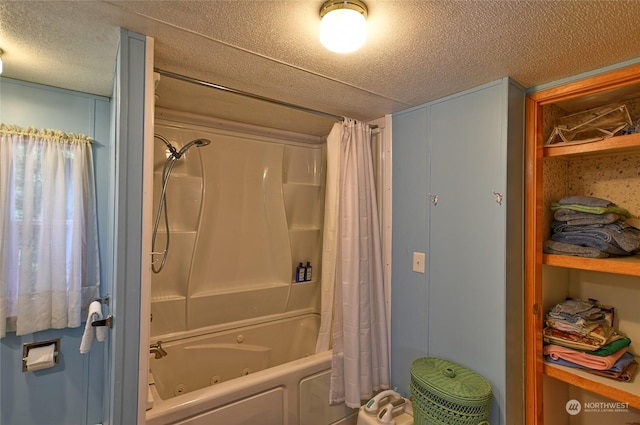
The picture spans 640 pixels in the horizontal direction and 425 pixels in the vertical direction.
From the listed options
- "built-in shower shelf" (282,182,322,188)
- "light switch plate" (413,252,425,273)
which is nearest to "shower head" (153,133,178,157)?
"built-in shower shelf" (282,182,322,188)

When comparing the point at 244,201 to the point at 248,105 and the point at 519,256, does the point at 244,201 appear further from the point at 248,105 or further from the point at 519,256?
the point at 519,256

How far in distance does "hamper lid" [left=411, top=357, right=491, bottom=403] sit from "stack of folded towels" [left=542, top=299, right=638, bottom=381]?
1.38 ft

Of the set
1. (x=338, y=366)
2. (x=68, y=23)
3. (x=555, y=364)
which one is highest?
(x=68, y=23)

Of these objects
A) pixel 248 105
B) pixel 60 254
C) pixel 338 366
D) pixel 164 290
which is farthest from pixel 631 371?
pixel 60 254

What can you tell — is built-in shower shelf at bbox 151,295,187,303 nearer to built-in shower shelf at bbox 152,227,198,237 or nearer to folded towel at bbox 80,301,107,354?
built-in shower shelf at bbox 152,227,198,237

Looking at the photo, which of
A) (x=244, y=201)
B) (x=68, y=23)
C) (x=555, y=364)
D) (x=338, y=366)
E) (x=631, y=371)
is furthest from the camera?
(x=244, y=201)

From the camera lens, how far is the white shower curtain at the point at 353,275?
1.80 meters

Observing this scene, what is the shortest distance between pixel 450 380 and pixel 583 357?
62cm

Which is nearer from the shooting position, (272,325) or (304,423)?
(304,423)

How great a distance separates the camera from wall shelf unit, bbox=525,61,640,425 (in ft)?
4.47

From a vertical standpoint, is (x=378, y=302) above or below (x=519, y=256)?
below

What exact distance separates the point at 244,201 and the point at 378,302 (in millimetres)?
1326

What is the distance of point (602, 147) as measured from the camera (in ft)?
4.34

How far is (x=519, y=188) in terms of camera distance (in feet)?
4.93
